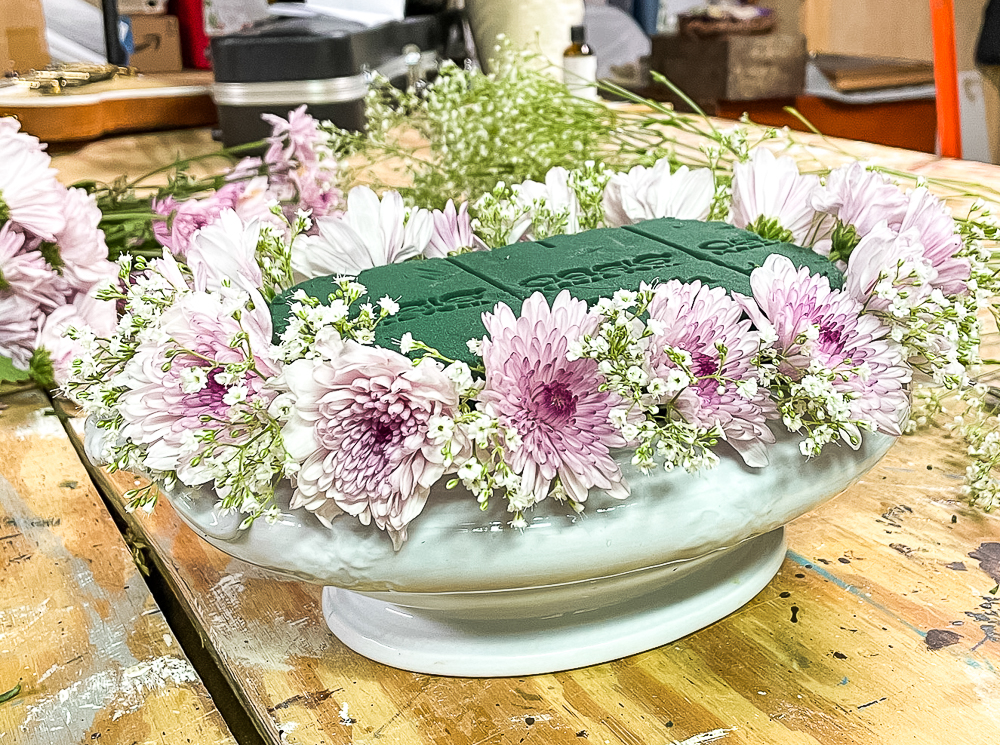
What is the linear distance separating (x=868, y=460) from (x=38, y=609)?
423mm

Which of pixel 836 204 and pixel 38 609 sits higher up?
pixel 836 204

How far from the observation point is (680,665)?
438mm

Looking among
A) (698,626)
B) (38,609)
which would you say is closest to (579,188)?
(698,626)

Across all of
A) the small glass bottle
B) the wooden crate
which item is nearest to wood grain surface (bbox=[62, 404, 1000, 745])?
the small glass bottle

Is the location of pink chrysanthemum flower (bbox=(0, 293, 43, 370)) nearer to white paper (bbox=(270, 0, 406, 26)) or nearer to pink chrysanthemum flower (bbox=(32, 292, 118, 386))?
pink chrysanthemum flower (bbox=(32, 292, 118, 386))

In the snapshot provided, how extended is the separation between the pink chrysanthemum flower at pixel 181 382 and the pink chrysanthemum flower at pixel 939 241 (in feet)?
1.02

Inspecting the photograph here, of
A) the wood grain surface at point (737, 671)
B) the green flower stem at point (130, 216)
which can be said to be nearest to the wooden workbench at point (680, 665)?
the wood grain surface at point (737, 671)

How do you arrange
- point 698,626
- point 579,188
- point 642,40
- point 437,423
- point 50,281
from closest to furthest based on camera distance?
point 437,423 → point 698,626 → point 579,188 → point 50,281 → point 642,40

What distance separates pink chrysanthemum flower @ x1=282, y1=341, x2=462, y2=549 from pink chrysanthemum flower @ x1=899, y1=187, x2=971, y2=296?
0.25 metres

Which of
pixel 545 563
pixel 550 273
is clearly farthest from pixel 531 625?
pixel 550 273

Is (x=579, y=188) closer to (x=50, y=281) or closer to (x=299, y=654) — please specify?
(x=299, y=654)

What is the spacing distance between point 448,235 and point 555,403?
0.62 ft

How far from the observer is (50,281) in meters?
0.78

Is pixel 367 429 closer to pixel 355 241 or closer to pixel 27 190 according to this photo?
pixel 355 241
